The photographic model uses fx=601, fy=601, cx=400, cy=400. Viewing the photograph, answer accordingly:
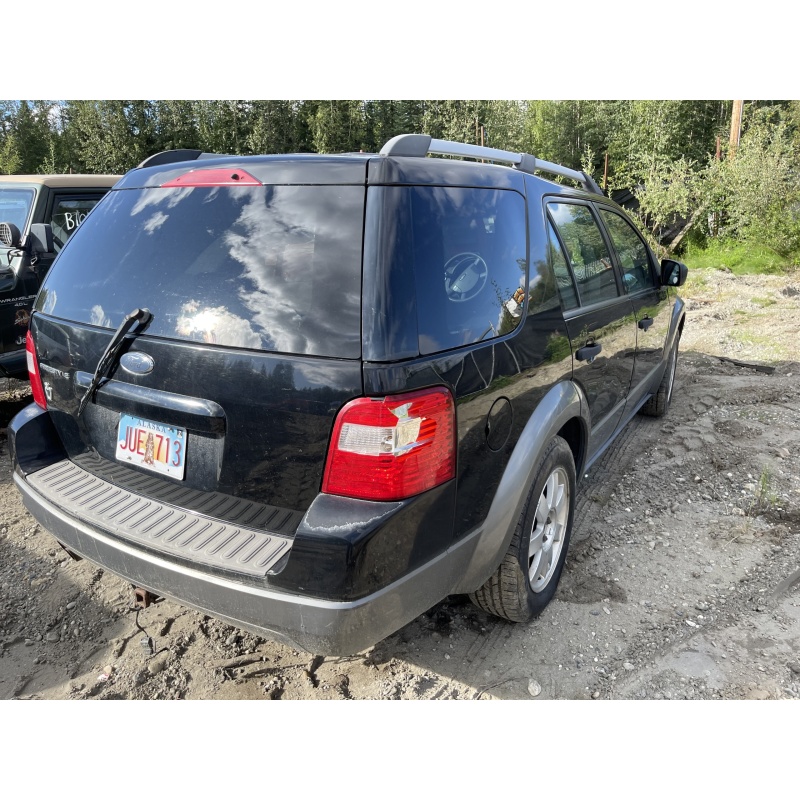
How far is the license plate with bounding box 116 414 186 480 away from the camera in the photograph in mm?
2031

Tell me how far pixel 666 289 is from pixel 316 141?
2703 centimetres

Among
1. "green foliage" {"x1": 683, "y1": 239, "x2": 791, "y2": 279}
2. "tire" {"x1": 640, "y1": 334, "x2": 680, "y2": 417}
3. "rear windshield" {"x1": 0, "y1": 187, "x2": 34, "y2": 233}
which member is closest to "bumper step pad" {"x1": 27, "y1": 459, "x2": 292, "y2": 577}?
"rear windshield" {"x1": 0, "y1": 187, "x2": 34, "y2": 233}

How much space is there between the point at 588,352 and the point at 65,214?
15.9ft

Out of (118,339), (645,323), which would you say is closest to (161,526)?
(118,339)

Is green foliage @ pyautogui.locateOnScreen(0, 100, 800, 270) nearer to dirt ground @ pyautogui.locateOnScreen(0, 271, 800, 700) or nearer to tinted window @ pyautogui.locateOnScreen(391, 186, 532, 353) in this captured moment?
dirt ground @ pyautogui.locateOnScreen(0, 271, 800, 700)

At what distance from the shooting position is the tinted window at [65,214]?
528 centimetres

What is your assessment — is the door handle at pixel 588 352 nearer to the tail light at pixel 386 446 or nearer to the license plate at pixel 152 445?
the tail light at pixel 386 446

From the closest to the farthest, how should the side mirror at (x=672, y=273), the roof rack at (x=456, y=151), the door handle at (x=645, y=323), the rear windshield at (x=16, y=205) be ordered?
the roof rack at (x=456, y=151) → the door handle at (x=645, y=323) → the side mirror at (x=672, y=273) → the rear windshield at (x=16, y=205)

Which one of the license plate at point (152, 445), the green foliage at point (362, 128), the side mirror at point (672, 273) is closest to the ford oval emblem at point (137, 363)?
the license plate at point (152, 445)

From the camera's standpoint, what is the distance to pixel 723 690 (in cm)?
236

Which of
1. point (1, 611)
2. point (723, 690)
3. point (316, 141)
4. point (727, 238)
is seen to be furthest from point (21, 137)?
point (723, 690)

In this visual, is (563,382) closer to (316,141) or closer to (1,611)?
(1,611)

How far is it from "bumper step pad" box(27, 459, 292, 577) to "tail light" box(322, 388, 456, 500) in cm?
31

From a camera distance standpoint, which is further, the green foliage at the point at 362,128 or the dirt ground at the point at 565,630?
the green foliage at the point at 362,128
